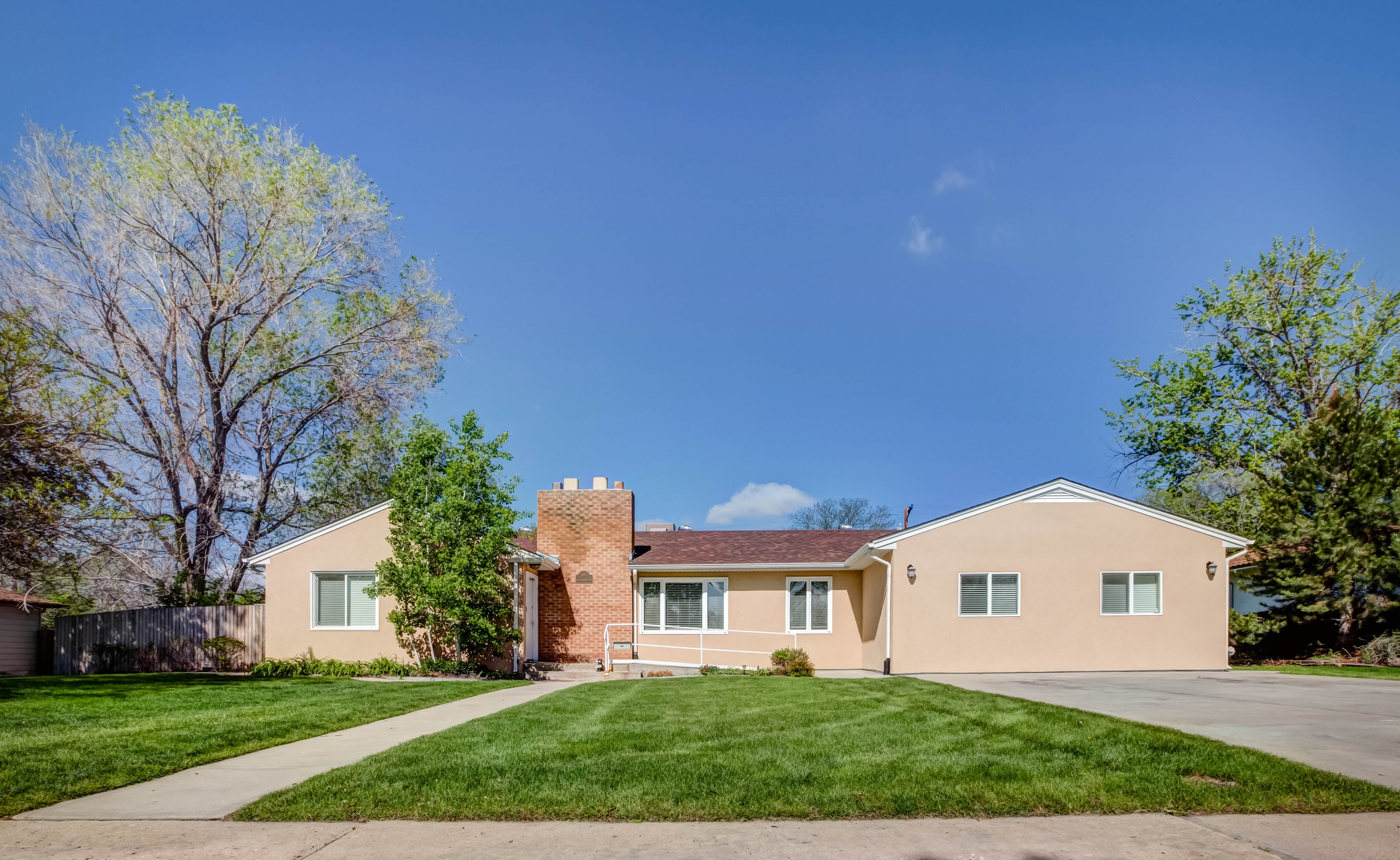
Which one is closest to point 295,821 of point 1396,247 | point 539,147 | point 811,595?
point 811,595

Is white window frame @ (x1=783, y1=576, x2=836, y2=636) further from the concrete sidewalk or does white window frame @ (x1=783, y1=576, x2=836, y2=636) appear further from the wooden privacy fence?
the concrete sidewalk

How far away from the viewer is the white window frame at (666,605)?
19.7 metres

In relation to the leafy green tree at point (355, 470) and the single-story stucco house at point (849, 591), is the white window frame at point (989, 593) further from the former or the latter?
the leafy green tree at point (355, 470)

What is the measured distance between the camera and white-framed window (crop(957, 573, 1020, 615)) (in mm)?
16938

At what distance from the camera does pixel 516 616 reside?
58.9 feet

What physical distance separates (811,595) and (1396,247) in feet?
73.2

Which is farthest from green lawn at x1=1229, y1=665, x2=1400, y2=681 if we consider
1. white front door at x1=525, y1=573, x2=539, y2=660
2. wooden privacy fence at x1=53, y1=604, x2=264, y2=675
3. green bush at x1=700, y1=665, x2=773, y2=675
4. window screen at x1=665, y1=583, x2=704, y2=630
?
wooden privacy fence at x1=53, y1=604, x2=264, y2=675

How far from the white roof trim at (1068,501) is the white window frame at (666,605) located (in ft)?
14.6

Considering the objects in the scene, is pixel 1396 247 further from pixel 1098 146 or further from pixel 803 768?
pixel 803 768

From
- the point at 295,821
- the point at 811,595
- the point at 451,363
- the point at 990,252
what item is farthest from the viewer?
the point at 990,252

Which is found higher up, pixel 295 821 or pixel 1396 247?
pixel 1396 247

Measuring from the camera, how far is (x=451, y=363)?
25172mm

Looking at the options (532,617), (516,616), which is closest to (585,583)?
(532,617)

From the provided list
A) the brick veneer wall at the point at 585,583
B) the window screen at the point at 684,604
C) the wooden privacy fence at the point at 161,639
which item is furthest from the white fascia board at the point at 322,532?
the window screen at the point at 684,604
